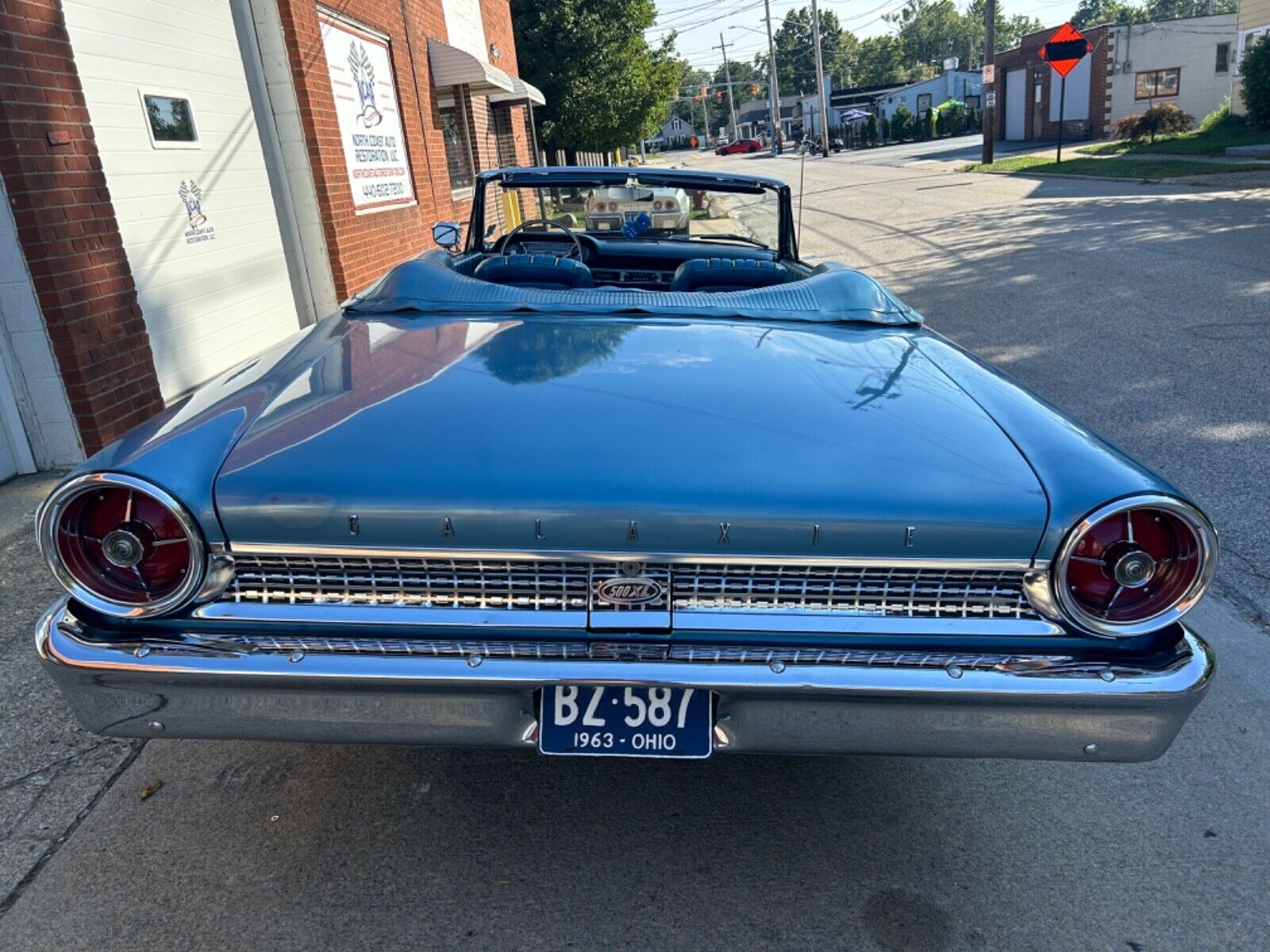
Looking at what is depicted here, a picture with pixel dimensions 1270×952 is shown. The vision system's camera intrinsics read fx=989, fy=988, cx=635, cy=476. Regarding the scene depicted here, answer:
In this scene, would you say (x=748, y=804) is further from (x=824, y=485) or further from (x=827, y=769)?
(x=824, y=485)

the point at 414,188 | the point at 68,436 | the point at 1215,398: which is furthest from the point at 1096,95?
the point at 68,436

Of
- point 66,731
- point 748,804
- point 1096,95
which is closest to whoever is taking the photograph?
point 748,804

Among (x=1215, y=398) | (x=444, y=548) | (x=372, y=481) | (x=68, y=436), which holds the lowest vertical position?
(x=1215, y=398)

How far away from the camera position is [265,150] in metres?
7.77

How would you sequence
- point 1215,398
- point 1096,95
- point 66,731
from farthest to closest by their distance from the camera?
point 1096,95, point 1215,398, point 66,731

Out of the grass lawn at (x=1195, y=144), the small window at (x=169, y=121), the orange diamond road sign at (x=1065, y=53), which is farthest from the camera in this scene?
the orange diamond road sign at (x=1065, y=53)

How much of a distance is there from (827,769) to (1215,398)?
4117 mm

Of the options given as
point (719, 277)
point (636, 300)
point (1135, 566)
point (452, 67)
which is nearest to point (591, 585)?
point (1135, 566)

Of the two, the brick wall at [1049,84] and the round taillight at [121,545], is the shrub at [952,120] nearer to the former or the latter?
the brick wall at [1049,84]

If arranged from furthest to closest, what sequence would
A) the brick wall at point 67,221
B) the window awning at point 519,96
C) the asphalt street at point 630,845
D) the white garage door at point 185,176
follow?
the window awning at point 519,96, the white garage door at point 185,176, the brick wall at point 67,221, the asphalt street at point 630,845

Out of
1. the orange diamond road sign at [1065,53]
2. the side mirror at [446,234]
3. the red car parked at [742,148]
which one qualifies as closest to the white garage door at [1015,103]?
the orange diamond road sign at [1065,53]

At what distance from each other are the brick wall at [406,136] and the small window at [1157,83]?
119 feet

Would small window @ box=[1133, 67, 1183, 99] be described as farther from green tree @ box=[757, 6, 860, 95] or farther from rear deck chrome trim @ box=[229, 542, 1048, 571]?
green tree @ box=[757, 6, 860, 95]

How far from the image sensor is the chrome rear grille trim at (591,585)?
194cm
